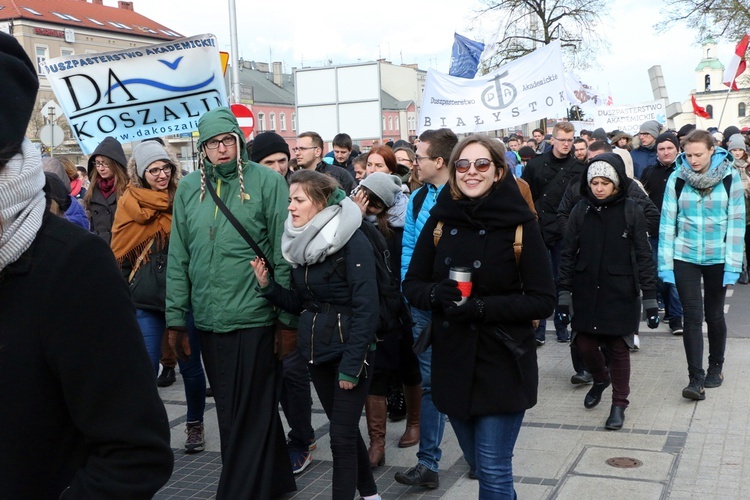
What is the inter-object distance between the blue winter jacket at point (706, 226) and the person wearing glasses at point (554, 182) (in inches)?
85.2

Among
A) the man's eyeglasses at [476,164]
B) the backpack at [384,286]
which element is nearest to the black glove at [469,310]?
the man's eyeglasses at [476,164]

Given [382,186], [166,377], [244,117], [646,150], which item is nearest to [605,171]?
[382,186]

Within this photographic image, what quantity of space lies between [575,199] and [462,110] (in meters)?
3.45

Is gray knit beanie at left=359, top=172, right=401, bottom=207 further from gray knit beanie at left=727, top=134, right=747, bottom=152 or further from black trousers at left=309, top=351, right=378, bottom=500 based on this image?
gray knit beanie at left=727, top=134, right=747, bottom=152

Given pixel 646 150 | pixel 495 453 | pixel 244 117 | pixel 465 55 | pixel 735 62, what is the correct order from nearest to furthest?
pixel 495 453
pixel 646 150
pixel 244 117
pixel 465 55
pixel 735 62

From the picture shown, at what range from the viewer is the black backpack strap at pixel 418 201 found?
5.54m

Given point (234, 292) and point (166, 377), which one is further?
point (166, 377)

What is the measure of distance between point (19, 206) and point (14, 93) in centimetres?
21

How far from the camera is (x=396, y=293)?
4.86 m

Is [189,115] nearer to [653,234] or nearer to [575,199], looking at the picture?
[575,199]

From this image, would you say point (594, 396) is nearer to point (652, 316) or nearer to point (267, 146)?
point (652, 316)

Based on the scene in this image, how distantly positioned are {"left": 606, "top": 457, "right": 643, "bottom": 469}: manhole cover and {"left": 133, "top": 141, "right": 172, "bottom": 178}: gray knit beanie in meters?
3.53

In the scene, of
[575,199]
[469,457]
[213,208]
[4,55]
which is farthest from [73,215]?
[4,55]

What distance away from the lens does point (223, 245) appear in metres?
4.70
